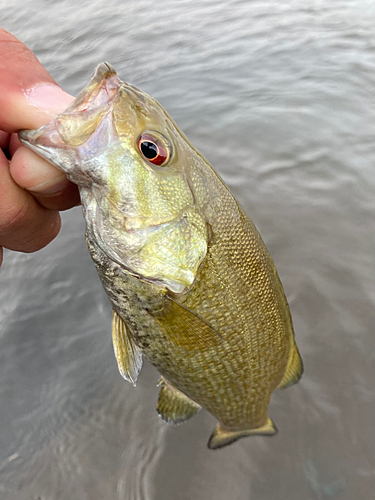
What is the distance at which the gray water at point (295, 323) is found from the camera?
299 centimetres

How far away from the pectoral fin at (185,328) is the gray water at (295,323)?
1.60m

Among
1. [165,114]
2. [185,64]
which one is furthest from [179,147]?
[185,64]

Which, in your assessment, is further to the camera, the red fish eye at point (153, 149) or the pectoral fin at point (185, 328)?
the pectoral fin at point (185, 328)

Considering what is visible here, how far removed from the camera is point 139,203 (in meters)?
1.73

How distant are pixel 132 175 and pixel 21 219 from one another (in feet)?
2.11

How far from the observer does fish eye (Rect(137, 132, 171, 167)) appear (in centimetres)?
173

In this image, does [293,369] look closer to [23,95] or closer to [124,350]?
[124,350]

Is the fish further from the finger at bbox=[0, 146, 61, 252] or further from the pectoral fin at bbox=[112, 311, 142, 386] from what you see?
the finger at bbox=[0, 146, 61, 252]

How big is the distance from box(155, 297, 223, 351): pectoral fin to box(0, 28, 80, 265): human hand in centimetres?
74

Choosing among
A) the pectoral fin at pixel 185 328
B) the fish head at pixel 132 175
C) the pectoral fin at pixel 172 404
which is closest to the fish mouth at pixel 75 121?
the fish head at pixel 132 175

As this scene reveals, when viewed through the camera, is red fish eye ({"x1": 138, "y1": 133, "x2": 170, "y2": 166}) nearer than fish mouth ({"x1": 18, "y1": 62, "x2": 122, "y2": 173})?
No

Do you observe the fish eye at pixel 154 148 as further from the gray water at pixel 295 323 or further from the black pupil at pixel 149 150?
the gray water at pixel 295 323

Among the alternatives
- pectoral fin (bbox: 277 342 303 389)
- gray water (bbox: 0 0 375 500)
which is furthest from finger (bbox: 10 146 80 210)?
gray water (bbox: 0 0 375 500)

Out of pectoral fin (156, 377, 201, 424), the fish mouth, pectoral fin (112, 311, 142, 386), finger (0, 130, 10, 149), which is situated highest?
the fish mouth
